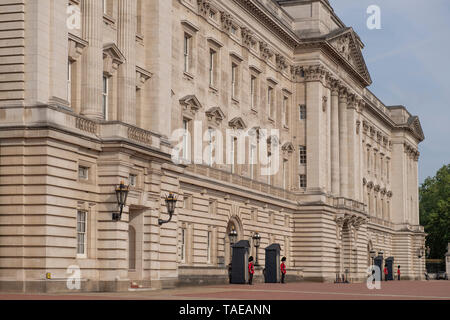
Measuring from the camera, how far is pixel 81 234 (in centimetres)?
3916

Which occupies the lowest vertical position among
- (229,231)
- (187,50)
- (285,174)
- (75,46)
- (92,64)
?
(229,231)

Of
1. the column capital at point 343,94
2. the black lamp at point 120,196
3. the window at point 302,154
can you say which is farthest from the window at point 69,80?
the column capital at point 343,94

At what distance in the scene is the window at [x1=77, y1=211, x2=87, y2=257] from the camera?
38781 mm

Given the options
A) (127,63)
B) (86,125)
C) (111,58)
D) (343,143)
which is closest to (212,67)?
(127,63)

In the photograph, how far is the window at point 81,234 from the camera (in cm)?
3878

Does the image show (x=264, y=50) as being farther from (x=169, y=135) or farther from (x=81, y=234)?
(x=81, y=234)

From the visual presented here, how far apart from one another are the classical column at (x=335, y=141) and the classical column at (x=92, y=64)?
4626 centimetres

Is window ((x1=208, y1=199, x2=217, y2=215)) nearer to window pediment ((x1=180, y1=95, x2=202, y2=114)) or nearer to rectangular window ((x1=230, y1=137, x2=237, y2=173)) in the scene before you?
rectangular window ((x1=230, y1=137, x2=237, y2=173))

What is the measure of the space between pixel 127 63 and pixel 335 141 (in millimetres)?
44748

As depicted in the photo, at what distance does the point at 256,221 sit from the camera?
6844cm

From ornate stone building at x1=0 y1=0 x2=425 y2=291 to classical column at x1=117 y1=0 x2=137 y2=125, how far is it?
77 mm

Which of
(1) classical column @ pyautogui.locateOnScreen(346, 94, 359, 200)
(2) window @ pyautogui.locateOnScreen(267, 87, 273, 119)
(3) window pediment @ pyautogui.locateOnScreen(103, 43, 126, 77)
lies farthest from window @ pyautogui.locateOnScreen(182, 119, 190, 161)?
(1) classical column @ pyautogui.locateOnScreen(346, 94, 359, 200)

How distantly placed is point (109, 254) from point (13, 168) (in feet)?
20.3
